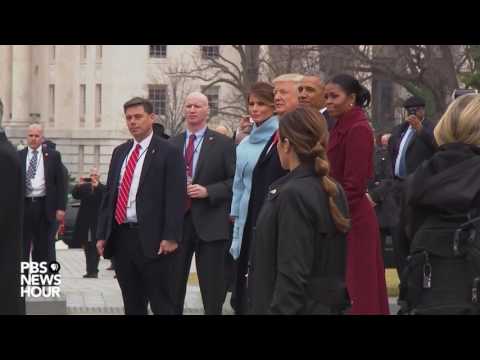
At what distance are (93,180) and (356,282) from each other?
15162 mm

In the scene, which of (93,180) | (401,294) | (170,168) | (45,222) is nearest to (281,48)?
(93,180)

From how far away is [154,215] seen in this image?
1084 cm

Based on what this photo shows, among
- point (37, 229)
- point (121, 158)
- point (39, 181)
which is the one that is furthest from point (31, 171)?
point (121, 158)

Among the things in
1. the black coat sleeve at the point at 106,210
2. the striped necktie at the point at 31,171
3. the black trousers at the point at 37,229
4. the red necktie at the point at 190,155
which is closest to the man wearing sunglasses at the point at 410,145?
the red necktie at the point at 190,155

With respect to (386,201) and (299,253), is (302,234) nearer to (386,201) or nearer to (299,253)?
(299,253)

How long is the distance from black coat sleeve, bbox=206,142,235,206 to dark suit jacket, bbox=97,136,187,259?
1.05m

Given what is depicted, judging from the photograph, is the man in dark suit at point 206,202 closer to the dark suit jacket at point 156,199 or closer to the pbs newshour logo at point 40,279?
the dark suit jacket at point 156,199

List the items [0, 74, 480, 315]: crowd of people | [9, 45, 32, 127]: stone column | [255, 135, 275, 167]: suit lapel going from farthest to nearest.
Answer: [9, 45, 32, 127]: stone column, [255, 135, 275, 167]: suit lapel, [0, 74, 480, 315]: crowd of people

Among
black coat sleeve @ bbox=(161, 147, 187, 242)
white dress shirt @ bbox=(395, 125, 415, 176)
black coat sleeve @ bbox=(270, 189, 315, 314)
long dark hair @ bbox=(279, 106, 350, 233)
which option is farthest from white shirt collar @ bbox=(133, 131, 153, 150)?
white dress shirt @ bbox=(395, 125, 415, 176)

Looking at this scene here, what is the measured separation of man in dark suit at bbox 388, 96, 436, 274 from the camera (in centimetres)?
1480

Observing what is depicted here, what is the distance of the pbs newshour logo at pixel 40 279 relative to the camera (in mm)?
15812

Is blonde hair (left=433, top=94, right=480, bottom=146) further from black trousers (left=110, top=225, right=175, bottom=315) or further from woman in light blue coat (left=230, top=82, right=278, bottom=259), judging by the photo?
black trousers (left=110, top=225, right=175, bottom=315)

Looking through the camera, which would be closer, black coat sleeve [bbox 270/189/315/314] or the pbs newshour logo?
black coat sleeve [bbox 270/189/315/314]

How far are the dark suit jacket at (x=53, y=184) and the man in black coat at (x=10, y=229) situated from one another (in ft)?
35.7
